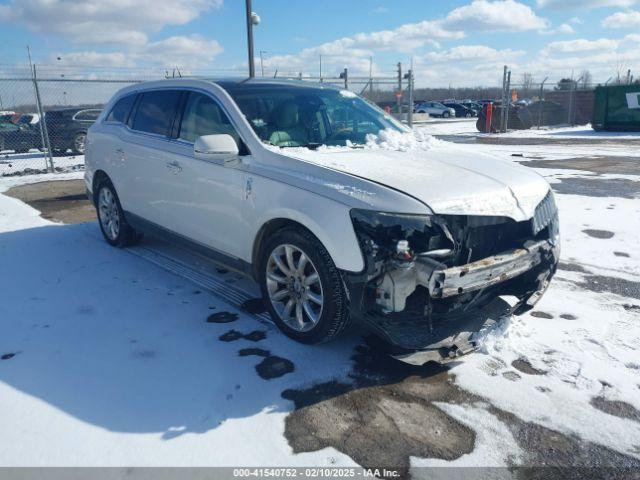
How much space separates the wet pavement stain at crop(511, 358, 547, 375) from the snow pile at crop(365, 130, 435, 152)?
5.71 feet

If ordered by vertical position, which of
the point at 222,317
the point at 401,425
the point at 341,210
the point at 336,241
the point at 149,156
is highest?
the point at 149,156

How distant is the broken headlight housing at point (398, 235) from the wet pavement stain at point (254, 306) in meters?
1.47

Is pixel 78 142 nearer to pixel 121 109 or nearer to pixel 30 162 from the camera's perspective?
pixel 30 162

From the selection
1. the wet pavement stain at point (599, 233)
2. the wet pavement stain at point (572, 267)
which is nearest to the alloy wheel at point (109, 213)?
the wet pavement stain at point (572, 267)

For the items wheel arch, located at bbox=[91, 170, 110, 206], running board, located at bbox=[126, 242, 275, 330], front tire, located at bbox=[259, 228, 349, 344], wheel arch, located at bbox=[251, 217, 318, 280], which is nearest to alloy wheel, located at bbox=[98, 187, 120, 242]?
wheel arch, located at bbox=[91, 170, 110, 206]

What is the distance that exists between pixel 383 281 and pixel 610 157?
1259 centimetres

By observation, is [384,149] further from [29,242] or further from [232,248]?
[29,242]

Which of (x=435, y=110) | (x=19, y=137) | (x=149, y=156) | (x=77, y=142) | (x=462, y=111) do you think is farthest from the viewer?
(x=435, y=110)

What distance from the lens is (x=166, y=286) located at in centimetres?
462

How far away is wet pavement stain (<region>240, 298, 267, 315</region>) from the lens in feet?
13.4

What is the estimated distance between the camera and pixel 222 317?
3.97m

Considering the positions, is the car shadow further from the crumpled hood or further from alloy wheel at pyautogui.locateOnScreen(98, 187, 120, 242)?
the crumpled hood

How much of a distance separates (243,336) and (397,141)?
1.96m

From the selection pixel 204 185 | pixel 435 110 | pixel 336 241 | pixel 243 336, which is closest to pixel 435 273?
pixel 336 241
